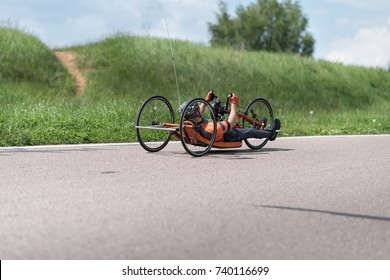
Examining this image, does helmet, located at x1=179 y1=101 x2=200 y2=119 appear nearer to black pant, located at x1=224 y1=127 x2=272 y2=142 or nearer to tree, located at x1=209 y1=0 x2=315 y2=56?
black pant, located at x1=224 y1=127 x2=272 y2=142

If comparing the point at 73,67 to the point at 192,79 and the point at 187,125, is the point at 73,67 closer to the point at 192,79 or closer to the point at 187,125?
the point at 192,79

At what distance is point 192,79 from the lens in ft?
106

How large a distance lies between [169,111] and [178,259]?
23.3ft

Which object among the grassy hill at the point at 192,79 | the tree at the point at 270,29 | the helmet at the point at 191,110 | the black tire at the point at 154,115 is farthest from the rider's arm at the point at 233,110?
the tree at the point at 270,29

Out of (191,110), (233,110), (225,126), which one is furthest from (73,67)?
(191,110)

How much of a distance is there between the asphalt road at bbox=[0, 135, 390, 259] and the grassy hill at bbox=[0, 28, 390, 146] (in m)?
8.43

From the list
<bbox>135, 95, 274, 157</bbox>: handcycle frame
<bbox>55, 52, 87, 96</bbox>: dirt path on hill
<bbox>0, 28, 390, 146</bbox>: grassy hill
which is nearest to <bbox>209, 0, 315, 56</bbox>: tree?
<bbox>0, 28, 390, 146</bbox>: grassy hill

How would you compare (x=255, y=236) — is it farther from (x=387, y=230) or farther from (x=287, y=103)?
A: (x=287, y=103)

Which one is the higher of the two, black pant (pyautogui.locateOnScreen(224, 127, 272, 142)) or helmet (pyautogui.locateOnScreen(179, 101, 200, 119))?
helmet (pyautogui.locateOnScreen(179, 101, 200, 119))

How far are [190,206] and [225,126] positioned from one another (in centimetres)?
475

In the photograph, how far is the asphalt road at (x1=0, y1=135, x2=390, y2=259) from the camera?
199 inches

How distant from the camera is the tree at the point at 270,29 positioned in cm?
7312

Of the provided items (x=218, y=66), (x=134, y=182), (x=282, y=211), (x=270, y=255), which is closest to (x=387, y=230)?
(x=282, y=211)

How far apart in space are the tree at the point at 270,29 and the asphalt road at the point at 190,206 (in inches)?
2481
